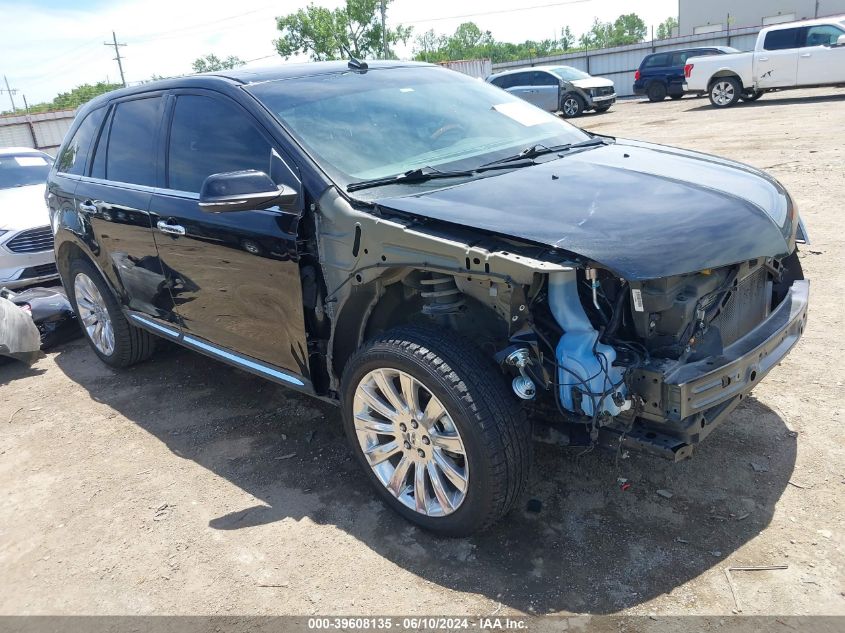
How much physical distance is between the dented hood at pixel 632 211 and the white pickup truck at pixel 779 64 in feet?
52.1

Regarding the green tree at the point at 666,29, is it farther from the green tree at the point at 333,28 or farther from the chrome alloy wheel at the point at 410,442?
the chrome alloy wheel at the point at 410,442

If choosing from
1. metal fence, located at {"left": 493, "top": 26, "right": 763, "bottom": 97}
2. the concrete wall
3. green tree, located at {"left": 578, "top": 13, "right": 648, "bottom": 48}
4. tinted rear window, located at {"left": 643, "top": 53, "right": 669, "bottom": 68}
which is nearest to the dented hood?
tinted rear window, located at {"left": 643, "top": 53, "right": 669, "bottom": 68}

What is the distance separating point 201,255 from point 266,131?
2.67ft

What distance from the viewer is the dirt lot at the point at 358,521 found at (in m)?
2.63

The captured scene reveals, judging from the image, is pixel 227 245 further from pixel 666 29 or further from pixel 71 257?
pixel 666 29

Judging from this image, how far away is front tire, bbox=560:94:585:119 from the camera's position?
21250mm

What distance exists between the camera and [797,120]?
13438 millimetres

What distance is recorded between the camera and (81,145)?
16.6ft

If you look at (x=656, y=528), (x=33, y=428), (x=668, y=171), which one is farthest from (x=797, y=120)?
(x=33, y=428)

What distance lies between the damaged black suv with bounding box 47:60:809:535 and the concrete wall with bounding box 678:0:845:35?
45896 millimetres

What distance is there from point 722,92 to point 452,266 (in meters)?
18.2

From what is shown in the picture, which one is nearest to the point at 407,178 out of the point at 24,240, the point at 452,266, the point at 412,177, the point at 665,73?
the point at 412,177

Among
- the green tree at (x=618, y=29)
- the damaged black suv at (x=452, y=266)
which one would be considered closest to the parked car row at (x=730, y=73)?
the damaged black suv at (x=452, y=266)

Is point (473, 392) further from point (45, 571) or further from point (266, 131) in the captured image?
point (45, 571)
